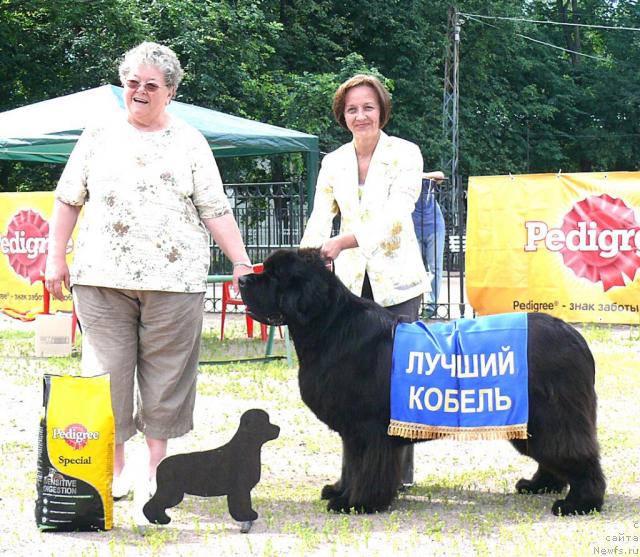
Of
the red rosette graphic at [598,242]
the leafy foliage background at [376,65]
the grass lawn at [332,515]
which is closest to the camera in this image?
the grass lawn at [332,515]

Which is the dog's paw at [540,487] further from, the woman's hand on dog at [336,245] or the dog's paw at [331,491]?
the woman's hand on dog at [336,245]

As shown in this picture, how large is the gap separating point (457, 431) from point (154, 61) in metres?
2.01

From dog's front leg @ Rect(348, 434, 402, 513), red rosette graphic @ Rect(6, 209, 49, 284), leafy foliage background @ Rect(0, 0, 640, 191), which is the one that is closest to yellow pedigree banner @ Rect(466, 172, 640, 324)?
red rosette graphic @ Rect(6, 209, 49, 284)

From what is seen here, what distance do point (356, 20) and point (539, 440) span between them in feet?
78.8

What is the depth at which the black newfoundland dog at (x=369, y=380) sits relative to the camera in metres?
4.04

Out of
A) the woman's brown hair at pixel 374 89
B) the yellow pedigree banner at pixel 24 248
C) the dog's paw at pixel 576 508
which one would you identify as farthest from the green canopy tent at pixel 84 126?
the dog's paw at pixel 576 508

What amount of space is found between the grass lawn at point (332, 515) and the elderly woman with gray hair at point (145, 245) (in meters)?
0.51

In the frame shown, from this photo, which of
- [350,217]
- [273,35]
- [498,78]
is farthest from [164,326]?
[498,78]

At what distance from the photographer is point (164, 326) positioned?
4.20m

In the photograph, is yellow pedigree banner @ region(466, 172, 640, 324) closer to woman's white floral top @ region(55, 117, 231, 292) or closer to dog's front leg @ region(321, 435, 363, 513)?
dog's front leg @ region(321, 435, 363, 513)

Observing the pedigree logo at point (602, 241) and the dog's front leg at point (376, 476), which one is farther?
the pedigree logo at point (602, 241)

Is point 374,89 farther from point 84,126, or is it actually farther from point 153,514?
point 84,126

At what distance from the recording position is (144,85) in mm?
4020

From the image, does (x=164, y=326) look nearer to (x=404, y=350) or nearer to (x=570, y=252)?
(x=404, y=350)
